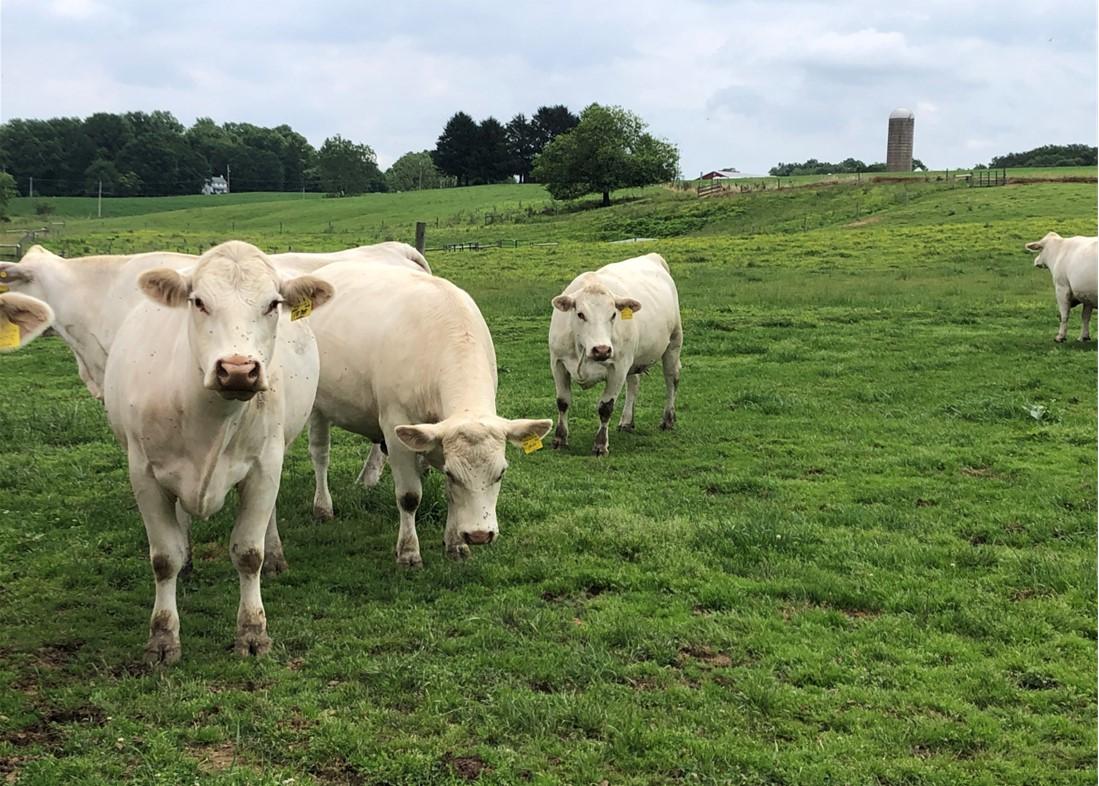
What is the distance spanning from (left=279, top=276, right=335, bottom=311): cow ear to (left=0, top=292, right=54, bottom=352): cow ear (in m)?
1.69

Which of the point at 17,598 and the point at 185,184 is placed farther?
the point at 185,184

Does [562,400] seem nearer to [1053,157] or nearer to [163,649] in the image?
[163,649]

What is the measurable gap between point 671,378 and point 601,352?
2669 millimetres

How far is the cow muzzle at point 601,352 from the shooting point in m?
10.5

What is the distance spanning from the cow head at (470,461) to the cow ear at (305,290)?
1.21 meters

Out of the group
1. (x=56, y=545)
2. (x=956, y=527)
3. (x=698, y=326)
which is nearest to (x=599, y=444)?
(x=956, y=527)

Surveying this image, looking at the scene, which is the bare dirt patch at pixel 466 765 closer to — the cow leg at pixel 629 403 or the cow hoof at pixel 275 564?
the cow hoof at pixel 275 564

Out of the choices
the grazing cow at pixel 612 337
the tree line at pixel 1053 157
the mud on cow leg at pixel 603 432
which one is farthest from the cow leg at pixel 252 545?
the tree line at pixel 1053 157

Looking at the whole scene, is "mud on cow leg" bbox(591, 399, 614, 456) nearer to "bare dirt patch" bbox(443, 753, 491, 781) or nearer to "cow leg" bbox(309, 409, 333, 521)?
"cow leg" bbox(309, 409, 333, 521)

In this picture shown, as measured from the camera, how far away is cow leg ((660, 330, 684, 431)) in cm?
1255

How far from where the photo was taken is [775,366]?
16328 mm

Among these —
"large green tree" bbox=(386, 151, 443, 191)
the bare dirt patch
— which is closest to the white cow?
the bare dirt patch

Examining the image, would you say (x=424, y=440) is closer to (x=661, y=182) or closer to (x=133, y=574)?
(x=133, y=574)

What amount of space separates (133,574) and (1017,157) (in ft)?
355
